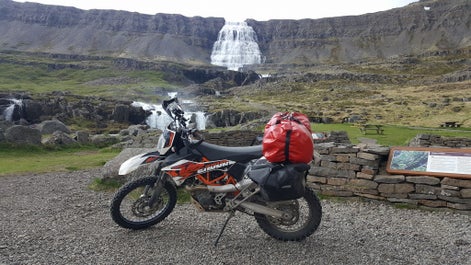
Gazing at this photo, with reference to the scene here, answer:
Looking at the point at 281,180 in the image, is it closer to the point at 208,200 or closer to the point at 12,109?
the point at 208,200

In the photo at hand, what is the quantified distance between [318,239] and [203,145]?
2623 millimetres

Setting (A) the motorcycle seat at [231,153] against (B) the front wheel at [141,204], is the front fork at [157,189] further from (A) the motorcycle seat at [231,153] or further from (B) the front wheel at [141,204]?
(A) the motorcycle seat at [231,153]

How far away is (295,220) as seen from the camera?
22.3 feet

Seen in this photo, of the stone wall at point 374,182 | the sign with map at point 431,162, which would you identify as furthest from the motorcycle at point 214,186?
the sign with map at point 431,162

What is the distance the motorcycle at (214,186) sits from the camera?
22.0 feet

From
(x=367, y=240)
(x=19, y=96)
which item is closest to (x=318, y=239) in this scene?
(x=367, y=240)

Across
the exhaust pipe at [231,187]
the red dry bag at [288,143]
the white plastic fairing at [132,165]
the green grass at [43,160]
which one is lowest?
the green grass at [43,160]

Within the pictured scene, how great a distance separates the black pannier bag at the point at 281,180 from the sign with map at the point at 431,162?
396 cm

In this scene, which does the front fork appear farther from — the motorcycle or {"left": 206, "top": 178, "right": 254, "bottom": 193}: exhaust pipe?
{"left": 206, "top": 178, "right": 254, "bottom": 193}: exhaust pipe

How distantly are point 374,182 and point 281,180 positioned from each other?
4293 mm

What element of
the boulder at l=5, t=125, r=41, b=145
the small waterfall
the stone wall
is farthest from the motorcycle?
the small waterfall

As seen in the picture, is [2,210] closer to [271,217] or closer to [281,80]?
[271,217]

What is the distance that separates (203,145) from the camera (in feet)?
22.8

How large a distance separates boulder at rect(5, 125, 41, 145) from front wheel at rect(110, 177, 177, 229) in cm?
2087
